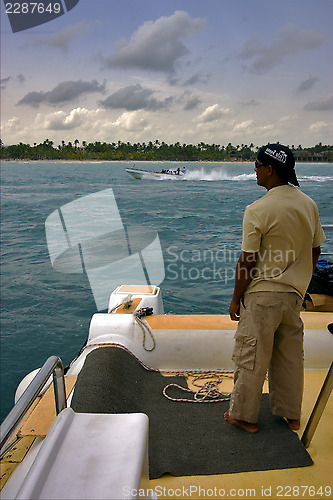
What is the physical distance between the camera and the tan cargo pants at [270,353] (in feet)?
6.79

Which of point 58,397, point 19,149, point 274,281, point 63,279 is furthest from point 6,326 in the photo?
point 19,149

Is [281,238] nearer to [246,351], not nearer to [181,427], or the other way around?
[246,351]

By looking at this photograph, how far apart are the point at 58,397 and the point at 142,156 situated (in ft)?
529

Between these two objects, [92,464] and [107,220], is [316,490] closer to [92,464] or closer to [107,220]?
[92,464]

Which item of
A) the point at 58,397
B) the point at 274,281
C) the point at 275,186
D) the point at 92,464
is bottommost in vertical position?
the point at 58,397

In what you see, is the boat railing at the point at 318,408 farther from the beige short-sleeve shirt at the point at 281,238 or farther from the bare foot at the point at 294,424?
the beige short-sleeve shirt at the point at 281,238

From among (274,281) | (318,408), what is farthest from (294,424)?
(274,281)

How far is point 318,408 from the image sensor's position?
6.52 feet

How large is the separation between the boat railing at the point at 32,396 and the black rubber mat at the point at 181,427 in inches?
21.4

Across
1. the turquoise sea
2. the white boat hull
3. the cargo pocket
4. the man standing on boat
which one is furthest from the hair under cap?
the white boat hull

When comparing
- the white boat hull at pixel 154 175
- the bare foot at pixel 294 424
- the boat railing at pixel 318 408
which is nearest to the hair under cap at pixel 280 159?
the boat railing at pixel 318 408

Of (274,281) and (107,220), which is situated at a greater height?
(274,281)

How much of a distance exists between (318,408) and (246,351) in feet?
1.47

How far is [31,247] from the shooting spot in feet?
40.5
